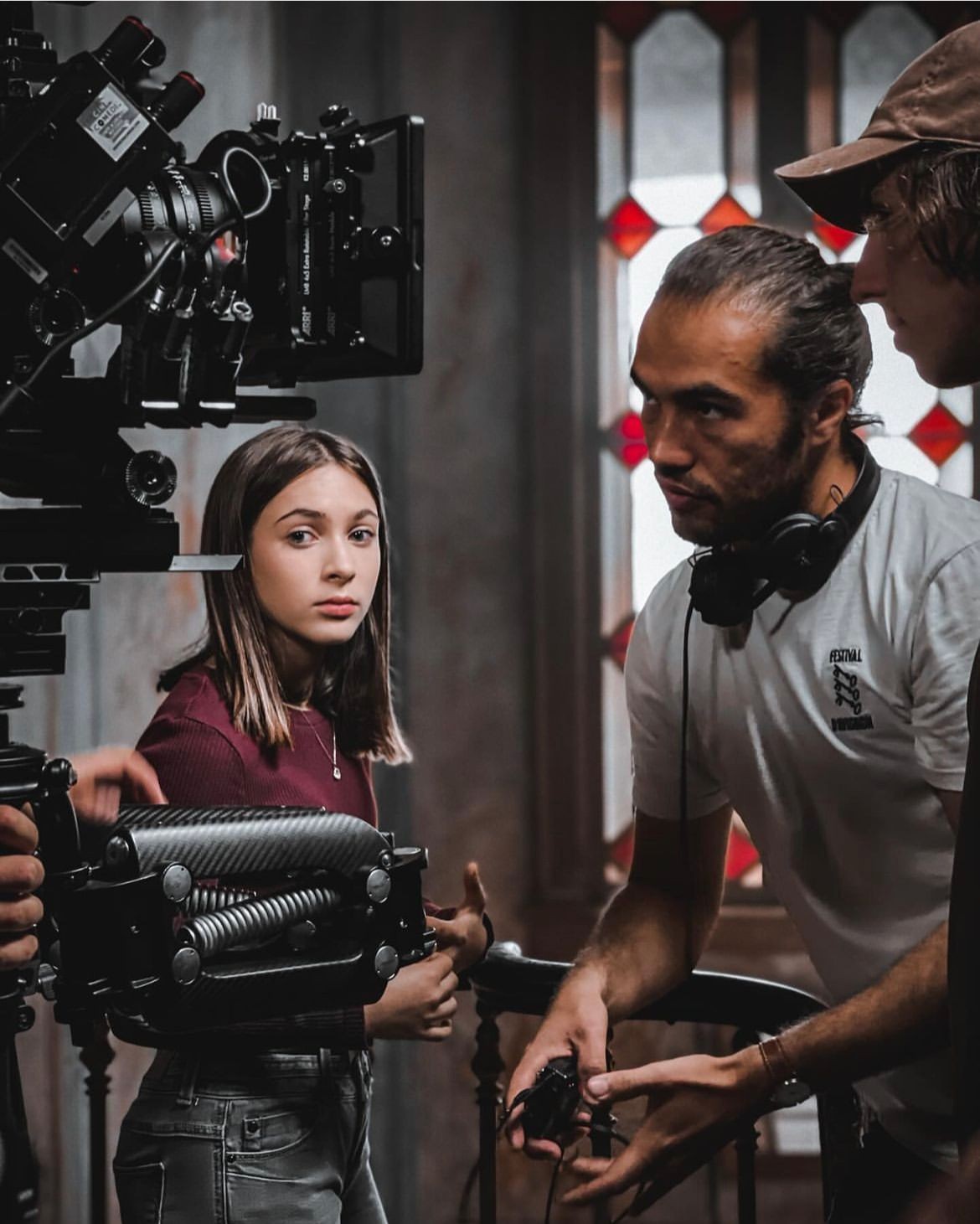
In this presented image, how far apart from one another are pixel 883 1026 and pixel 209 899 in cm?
61

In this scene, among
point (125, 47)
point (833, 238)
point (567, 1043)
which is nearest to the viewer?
point (125, 47)

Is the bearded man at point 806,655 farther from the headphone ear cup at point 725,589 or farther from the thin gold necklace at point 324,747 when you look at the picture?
the thin gold necklace at point 324,747

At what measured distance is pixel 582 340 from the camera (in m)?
3.63

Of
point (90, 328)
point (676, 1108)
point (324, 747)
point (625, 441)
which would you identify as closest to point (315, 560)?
point (324, 747)

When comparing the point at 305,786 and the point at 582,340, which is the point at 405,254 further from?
the point at 582,340

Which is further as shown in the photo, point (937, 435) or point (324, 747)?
point (937, 435)

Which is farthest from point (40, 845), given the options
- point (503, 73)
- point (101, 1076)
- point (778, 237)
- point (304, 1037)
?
point (503, 73)

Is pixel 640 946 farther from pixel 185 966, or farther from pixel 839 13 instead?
pixel 839 13

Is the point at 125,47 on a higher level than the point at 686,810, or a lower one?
higher

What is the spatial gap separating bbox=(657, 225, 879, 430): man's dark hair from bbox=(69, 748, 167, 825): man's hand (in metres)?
0.73

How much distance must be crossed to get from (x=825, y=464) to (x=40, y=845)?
0.87m

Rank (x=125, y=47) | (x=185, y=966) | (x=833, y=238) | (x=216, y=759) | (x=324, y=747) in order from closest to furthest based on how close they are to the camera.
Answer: (x=185, y=966) → (x=125, y=47) → (x=216, y=759) → (x=324, y=747) → (x=833, y=238)

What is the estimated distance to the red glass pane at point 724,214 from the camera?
366 cm

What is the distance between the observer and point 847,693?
1.49 meters
